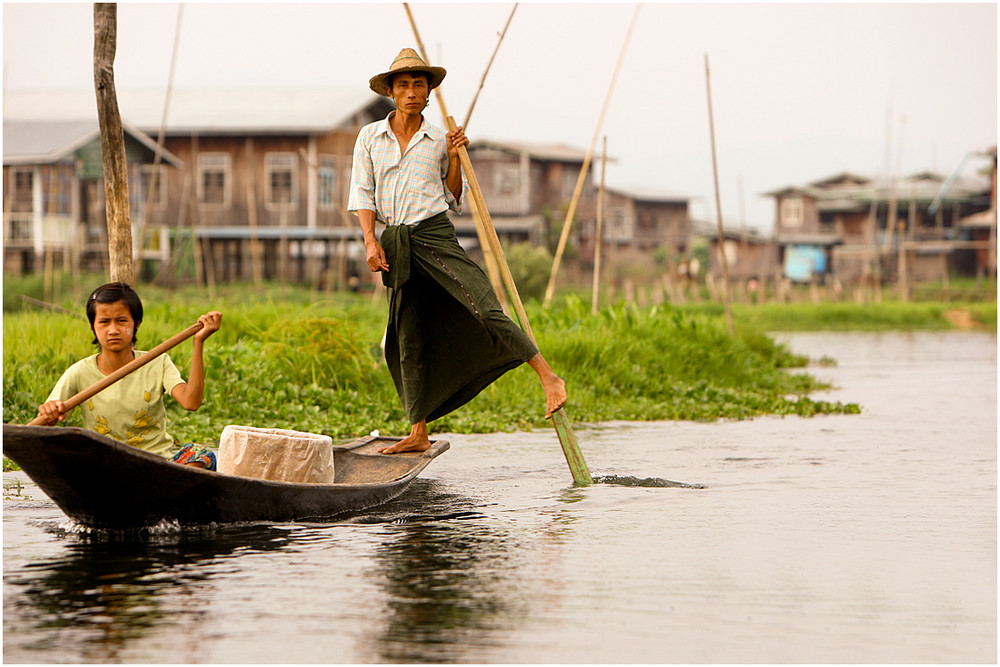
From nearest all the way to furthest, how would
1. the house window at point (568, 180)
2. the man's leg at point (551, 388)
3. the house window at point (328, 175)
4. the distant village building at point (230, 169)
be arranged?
the man's leg at point (551, 388) < the distant village building at point (230, 169) < the house window at point (328, 175) < the house window at point (568, 180)

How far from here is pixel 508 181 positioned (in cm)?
3725

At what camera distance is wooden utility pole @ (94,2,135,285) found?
7184mm

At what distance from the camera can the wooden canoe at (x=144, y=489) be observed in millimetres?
4000

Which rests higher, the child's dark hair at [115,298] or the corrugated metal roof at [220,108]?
the corrugated metal roof at [220,108]

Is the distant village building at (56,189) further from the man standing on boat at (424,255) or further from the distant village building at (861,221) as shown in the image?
the distant village building at (861,221)

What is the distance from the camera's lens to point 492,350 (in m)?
6.03

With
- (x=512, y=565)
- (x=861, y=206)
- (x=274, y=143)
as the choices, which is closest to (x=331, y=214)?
(x=274, y=143)

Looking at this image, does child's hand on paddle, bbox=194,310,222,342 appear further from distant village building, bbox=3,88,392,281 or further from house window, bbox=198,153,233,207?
house window, bbox=198,153,233,207

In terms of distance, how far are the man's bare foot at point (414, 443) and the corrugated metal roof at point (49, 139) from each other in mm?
20052

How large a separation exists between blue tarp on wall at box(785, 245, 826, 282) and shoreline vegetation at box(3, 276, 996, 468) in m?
33.9

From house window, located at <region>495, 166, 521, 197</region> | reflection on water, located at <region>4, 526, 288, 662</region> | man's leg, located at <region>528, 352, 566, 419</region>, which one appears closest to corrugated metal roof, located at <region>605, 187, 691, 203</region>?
house window, located at <region>495, 166, 521, 197</region>

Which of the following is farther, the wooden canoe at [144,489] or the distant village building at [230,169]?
the distant village building at [230,169]

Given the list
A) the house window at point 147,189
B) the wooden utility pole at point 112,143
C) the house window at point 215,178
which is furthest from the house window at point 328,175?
the wooden utility pole at point 112,143

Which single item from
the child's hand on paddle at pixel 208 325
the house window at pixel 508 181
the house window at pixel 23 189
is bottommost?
the child's hand on paddle at pixel 208 325
